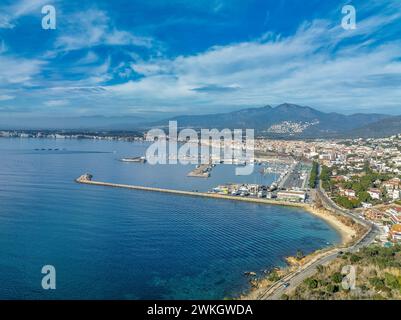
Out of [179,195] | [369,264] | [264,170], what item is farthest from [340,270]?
[264,170]

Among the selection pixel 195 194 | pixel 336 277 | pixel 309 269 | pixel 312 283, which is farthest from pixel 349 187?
pixel 312 283

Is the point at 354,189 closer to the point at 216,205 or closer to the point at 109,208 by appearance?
the point at 216,205

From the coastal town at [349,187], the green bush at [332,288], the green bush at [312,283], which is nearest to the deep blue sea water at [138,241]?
the green bush at [312,283]

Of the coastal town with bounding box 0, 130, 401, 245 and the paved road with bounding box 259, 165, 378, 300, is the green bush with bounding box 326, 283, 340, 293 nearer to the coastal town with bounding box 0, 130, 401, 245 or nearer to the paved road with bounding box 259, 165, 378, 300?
the paved road with bounding box 259, 165, 378, 300

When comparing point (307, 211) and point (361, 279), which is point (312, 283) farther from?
point (307, 211)

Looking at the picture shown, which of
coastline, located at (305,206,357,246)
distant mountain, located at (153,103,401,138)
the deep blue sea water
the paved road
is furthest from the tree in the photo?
distant mountain, located at (153,103,401,138)

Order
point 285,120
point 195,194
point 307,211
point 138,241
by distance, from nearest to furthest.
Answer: point 138,241, point 307,211, point 195,194, point 285,120
